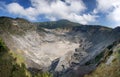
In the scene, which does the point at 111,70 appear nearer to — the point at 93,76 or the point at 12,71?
the point at 93,76

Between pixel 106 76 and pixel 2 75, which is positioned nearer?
pixel 106 76

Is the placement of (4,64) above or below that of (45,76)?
above

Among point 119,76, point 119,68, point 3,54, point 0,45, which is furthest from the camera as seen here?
point 0,45

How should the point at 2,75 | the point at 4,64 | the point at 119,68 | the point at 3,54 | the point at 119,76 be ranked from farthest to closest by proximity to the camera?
the point at 3,54
the point at 4,64
the point at 2,75
the point at 119,68
the point at 119,76

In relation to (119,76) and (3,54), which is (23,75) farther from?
(119,76)

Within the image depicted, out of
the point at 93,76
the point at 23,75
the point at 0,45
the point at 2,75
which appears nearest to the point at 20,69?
the point at 23,75

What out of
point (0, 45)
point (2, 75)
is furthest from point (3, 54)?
point (2, 75)

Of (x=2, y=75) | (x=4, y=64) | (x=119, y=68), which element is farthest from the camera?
(x=4, y=64)

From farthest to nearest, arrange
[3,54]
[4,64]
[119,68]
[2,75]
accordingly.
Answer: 1. [3,54]
2. [4,64]
3. [2,75]
4. [119,68]

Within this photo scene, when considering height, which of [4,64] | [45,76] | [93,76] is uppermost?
[93,76]
